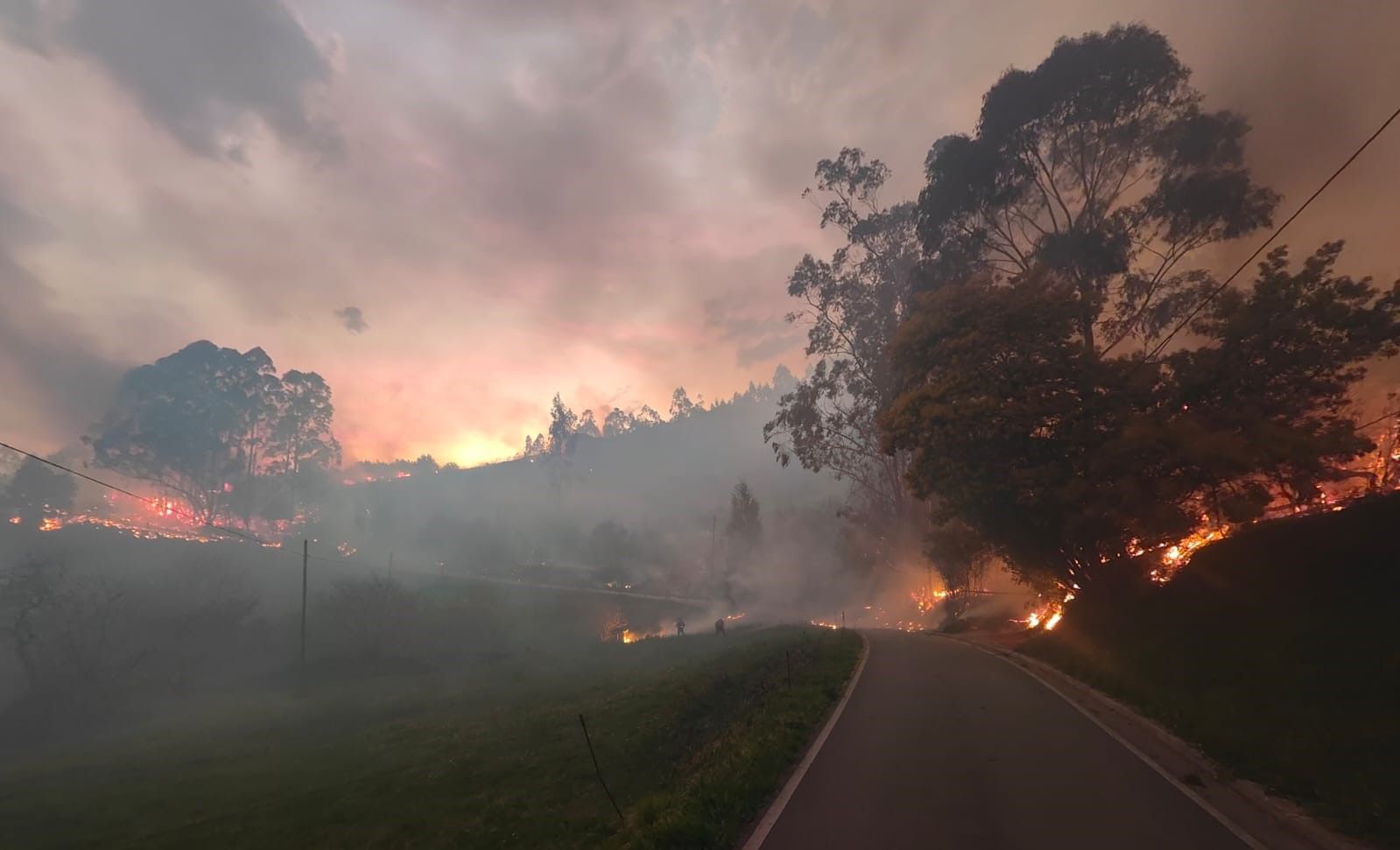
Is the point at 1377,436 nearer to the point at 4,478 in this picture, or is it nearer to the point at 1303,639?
the point at 1303,639

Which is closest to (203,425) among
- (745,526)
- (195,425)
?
(195,425)

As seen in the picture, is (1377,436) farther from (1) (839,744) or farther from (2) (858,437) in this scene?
(2) (858,437)

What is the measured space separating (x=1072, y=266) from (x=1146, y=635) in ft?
53.0

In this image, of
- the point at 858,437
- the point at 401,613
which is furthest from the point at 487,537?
the point at 858,437

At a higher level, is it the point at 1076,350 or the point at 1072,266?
the point at 1072,266

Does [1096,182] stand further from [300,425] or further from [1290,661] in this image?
[300,425]

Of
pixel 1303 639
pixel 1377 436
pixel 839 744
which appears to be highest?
pixel 1377 436

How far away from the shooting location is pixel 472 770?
15891 mm

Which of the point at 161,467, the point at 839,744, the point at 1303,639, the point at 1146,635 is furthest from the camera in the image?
the point at 161,467

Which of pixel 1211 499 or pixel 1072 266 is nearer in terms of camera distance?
pixel 1211 499

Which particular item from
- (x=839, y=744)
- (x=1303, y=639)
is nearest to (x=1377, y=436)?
(x=1303, y=639)

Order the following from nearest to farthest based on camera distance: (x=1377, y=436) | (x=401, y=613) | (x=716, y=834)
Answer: (x=716, y=834), (x=1377, y=436), (x=401, y=613)

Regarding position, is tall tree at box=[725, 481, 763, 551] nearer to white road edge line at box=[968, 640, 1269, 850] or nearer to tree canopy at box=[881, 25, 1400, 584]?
tree canopy at box=[881, 25, 1400, 584]

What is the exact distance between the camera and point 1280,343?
1788cm
